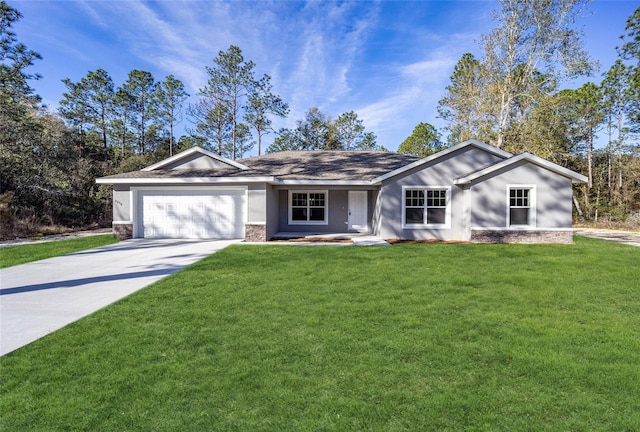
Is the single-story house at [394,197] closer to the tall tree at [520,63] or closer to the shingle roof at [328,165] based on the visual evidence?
the shingle roof at [328,165]

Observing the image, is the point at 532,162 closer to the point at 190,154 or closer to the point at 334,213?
the point at 334,213

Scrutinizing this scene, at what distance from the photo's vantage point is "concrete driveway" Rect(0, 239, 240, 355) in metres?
4.61

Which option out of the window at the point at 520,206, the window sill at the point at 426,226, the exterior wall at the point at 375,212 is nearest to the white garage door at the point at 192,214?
the exterior wall at the point at 375,212

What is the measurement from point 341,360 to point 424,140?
3902 centimetres

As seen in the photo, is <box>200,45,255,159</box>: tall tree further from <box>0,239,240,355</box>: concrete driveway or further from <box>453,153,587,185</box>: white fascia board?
<box>453,153,587,185</box>: white fascia board

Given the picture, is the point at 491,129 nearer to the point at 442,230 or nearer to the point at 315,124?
the point at 442,230

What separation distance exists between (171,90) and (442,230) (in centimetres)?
3200

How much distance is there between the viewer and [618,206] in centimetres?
2469

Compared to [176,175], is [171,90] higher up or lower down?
higher up

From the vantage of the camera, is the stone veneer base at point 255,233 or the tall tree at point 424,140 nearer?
the stone veneer base at point 255,233

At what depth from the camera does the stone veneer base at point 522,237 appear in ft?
39.8

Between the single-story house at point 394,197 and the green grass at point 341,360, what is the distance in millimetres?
6205

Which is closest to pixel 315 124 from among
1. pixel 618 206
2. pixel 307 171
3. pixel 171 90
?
pixel 171 90

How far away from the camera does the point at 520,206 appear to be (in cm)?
1241
